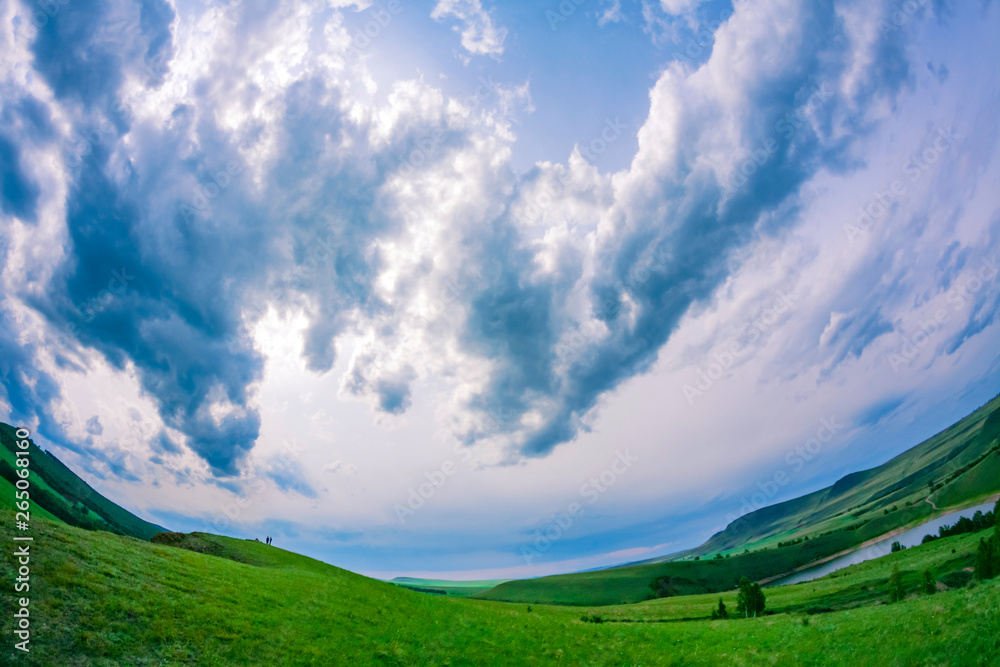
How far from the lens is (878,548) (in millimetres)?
153000

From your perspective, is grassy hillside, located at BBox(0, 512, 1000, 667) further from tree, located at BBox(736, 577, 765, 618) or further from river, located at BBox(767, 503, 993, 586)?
river, located at BBox(767, 503, 993, 586)

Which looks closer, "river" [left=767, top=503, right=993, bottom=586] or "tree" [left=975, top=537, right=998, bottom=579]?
"tree" [left=975, top=537, right=998, bottom=579]

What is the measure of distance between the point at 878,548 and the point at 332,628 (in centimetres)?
20468

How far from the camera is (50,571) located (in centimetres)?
2234

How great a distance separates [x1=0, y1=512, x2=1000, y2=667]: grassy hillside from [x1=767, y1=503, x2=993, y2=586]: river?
493 ft

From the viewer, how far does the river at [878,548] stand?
5591 inches

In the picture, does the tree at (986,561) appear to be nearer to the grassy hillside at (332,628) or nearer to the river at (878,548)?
the grassy hillside at (332,628)

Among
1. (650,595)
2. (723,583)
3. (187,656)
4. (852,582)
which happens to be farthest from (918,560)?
(187,656)

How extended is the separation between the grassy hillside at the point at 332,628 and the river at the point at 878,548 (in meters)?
150

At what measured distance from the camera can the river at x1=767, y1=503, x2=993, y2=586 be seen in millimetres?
142000

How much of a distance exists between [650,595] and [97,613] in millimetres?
161161

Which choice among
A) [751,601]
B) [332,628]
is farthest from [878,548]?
[332,628]

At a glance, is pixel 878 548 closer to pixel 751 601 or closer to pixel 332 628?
pixel 751 601

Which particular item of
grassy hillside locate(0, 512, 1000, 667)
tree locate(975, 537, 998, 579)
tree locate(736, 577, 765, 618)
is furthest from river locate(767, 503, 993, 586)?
grassy hillside locate(0, 512, 1000, 667)
